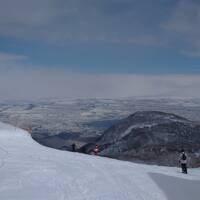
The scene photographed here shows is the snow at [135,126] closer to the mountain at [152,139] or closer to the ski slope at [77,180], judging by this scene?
the mountain at [152,139]

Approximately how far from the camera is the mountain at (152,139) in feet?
140

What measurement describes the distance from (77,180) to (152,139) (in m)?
22.7

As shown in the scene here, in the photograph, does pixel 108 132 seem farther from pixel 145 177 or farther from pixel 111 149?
pixel 145 177

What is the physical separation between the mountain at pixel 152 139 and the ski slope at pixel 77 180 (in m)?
9.17

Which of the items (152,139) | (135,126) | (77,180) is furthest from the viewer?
(135,126)

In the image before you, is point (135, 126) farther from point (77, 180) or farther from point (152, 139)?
point (77, 180)

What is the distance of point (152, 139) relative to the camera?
45.9 metres

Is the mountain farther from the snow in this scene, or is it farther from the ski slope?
the ski slope

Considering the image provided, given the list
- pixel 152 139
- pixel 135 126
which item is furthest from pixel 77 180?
pixel 135 126

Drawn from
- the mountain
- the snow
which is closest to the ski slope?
the mountain

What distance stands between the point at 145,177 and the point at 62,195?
28.9 feet

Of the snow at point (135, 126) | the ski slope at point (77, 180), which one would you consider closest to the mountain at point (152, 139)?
the snow at point (135, 126)

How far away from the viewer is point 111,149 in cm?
4575

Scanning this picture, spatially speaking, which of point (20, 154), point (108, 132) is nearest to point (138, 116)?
point (108, 132)
